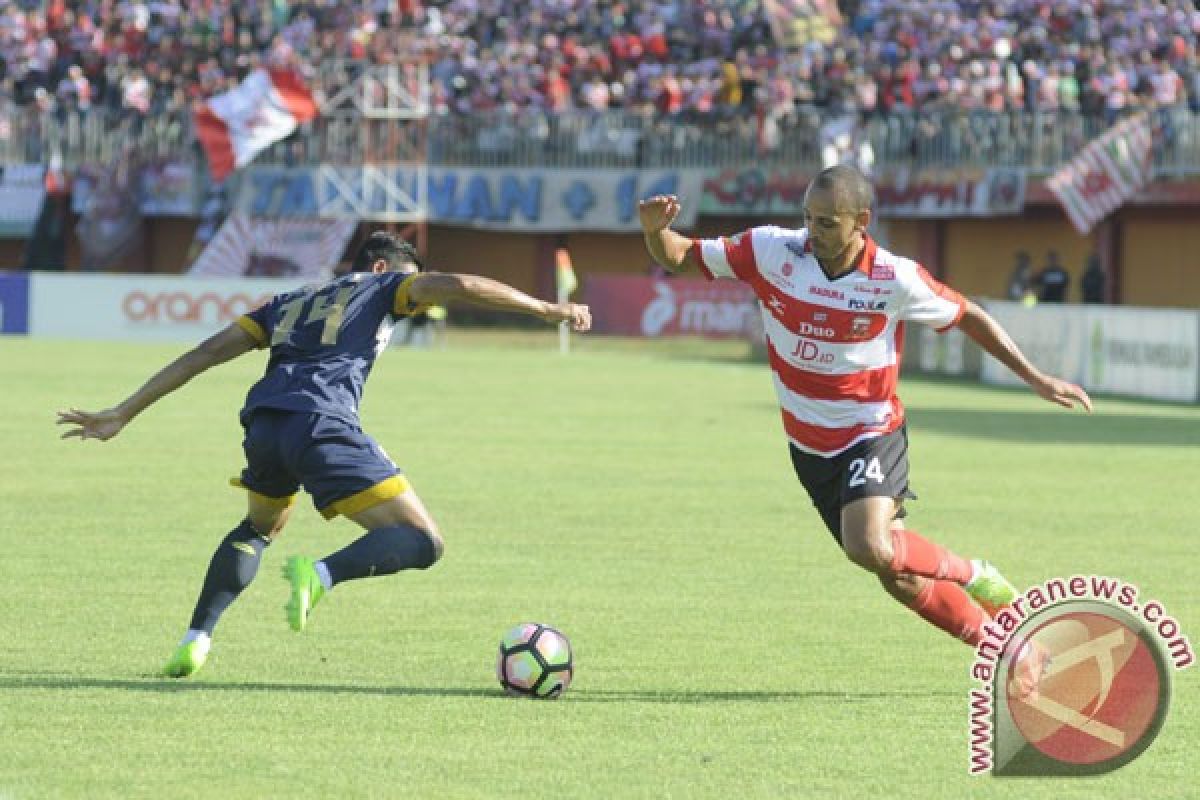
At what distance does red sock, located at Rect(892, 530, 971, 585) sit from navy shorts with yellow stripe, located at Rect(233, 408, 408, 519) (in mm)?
1914

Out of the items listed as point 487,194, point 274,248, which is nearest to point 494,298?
point 487,194

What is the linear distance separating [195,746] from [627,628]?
351cm

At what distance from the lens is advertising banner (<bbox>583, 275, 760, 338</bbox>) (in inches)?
1823

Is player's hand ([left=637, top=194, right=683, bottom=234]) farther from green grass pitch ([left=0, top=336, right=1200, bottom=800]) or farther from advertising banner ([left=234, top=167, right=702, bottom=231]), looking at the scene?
advertising banner ([left=234, top=167, right=702, bottom=231])

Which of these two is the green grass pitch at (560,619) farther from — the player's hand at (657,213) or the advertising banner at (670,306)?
Answer: the advertising banner at (670,306)

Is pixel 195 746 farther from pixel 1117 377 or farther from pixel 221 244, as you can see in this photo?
pixel 221 244

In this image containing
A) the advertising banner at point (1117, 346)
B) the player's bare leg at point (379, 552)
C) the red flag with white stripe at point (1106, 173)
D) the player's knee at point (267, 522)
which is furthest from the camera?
the red flag with white stripe at point (1106, 173)

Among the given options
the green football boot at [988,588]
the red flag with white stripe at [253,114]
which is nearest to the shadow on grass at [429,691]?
the green football boot at [988,588]

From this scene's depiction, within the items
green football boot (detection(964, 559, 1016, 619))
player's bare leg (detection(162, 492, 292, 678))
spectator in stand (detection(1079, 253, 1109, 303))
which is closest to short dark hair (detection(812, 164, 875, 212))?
green football boot (detection(964, 559, 1016, 619))

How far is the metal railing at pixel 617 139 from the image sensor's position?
133ft

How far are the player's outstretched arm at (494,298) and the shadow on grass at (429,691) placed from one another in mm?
1430

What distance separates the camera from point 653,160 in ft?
152

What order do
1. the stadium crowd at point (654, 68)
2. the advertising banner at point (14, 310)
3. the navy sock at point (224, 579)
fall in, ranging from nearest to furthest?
1. the navy sock at point (224, 579)
2. the stadium crowd at point (654, 68)
3. the advertising banner at point (14, 310)

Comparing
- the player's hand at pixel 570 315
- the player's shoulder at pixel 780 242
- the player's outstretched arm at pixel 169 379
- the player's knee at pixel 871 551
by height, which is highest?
the player's shoulder at pixel 780 242
